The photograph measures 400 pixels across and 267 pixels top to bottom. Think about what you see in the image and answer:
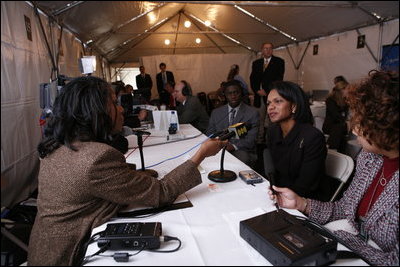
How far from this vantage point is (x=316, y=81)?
5.65m

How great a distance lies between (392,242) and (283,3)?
35.8 inches

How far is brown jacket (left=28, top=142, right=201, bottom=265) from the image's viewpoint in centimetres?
83

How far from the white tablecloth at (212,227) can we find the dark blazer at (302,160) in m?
0.38

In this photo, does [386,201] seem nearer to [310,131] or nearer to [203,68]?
[310,131]

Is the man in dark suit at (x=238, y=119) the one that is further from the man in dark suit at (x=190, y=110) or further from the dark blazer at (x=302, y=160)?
the man in dark suit at (x=190, y=110)

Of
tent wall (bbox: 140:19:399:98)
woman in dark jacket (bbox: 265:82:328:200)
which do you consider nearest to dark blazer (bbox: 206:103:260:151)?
woman in dark jacket (bbox: 265:82:328:200)

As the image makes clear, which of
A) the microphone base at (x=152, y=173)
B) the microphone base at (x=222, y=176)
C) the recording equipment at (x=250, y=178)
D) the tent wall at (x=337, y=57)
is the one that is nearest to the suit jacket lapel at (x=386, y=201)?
the recording equipment at (x=250, y=178)

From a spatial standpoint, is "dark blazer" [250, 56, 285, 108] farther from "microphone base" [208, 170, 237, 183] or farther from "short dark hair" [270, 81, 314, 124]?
"microphone base" [208, 170, 237, 183]

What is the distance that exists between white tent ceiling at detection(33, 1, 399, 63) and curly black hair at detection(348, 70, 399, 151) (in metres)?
0.43

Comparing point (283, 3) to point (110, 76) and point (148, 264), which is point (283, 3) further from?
point (110, 76)

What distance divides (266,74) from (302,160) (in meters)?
3.16

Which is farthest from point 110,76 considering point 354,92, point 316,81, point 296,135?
point 354,92

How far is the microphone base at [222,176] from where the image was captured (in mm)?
1276

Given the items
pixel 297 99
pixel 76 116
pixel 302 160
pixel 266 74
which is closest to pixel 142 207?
pixel 76 116
